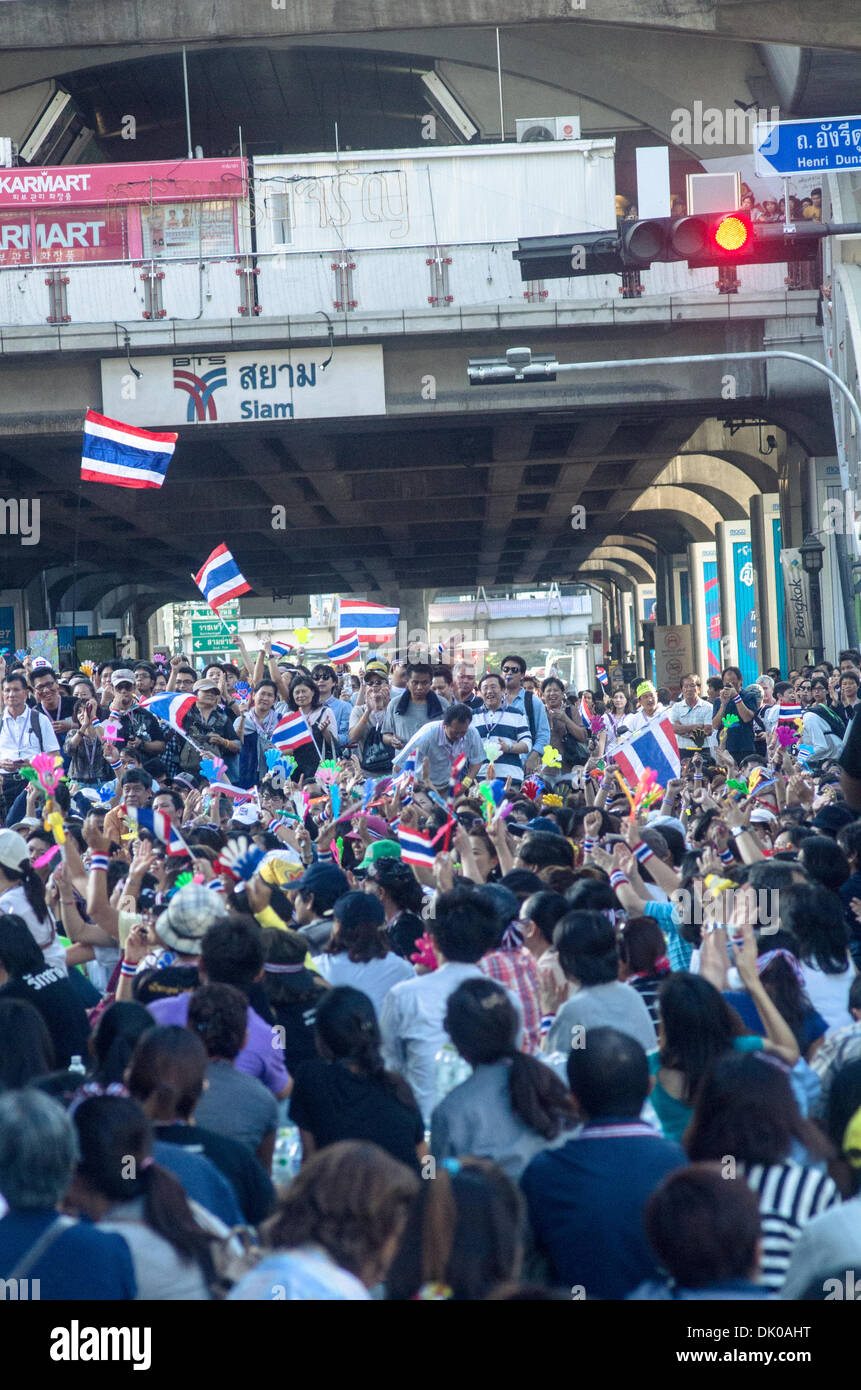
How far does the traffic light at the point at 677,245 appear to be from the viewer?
32.9ft

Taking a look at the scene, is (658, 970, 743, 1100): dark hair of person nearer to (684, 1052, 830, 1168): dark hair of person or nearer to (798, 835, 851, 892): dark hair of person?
(684, 1052, 830, 1168): dark hair of person

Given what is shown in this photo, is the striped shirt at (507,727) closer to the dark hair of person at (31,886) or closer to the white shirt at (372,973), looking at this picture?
the dark hair of person at (31,886)

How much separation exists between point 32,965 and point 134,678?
951 cm

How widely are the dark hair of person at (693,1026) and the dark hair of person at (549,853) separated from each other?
9.59 feet

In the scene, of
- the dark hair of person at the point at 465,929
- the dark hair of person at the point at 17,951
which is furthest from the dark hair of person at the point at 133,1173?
the dark hair of person at the point at 17,951

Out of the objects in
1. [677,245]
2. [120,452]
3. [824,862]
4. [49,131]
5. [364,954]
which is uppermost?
[49,131]

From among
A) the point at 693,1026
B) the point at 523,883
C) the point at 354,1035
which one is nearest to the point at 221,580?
the point at 523,883

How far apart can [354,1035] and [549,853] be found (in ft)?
9.71

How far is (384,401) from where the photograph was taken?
20297 millimetres

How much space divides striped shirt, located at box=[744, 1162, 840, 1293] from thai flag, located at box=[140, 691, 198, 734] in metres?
9.42

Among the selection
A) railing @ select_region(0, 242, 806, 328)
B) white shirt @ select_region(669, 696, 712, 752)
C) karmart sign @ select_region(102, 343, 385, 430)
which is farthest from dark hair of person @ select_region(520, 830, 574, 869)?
karmart sign @ select_region(102, 343, 385, 430)

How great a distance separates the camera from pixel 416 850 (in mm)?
7660

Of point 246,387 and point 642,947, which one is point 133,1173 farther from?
point 246,387
